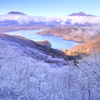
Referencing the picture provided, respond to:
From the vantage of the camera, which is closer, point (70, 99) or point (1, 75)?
point (70, 99)

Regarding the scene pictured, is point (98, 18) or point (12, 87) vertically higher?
point (98, 18)

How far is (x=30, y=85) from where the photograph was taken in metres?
4.10

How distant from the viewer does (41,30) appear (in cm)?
6806

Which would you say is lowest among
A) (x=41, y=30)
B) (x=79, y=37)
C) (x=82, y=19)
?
(x=79, y=37)

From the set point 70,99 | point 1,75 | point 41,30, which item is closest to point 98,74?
point 70,99

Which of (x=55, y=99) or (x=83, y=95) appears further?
(x=83, y=95)

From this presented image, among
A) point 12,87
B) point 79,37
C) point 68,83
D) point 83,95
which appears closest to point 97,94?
point 83,95

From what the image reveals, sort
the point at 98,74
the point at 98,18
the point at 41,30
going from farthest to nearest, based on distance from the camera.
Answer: the point at 98,18
the point at 41,30
the point at 98,74

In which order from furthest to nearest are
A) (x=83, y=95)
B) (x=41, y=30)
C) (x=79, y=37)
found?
(x=79, y=37), (x=41, y=30), (x=83, y=95)

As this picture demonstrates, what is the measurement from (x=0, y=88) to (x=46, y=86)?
59.6 inches

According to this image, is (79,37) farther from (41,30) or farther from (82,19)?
(82,19)

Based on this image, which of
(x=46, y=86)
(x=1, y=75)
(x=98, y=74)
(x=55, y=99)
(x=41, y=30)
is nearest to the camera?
(x=55, y=99)

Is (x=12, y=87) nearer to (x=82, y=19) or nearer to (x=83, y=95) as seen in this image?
(x=83, y=95)

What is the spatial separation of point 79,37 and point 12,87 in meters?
79.0
